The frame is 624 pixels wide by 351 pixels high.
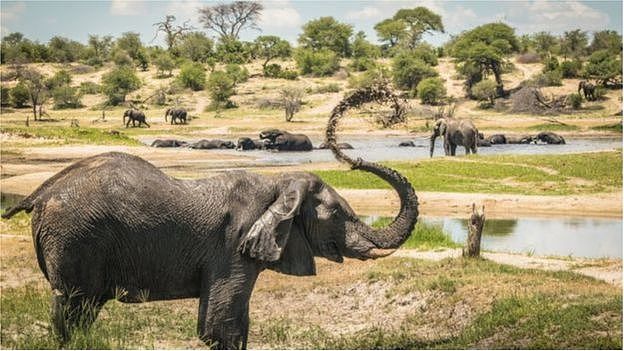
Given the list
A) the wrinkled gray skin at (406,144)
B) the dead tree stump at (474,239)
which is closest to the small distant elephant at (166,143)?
the wrinkled gray skin at (406,144)

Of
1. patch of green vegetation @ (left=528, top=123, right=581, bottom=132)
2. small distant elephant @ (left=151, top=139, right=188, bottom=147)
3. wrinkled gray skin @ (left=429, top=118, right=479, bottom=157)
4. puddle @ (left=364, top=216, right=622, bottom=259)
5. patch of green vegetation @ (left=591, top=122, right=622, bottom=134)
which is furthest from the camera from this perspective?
patch of green vegetation @ (left=528, top=123, right=581, bottom=132)

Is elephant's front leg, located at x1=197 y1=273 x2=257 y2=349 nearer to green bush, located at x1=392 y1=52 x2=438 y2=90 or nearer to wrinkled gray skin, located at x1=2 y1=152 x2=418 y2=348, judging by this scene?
wrinkled gray skin, located at x1=2 y1=152 x2=418 y2=348

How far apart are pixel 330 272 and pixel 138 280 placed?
643cm

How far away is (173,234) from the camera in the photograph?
7.07m

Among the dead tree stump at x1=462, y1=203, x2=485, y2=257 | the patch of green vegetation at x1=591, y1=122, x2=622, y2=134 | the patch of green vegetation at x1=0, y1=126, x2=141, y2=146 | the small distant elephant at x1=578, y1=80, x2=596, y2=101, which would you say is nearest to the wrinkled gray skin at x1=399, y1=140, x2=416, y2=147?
the patch of green vegetation at x1=591, y1=122, x2=622, y2=134

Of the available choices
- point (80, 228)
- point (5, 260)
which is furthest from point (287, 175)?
point (5, 260)

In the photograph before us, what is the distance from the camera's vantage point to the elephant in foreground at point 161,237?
22.5 ft

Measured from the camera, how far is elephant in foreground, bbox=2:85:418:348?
6863mm

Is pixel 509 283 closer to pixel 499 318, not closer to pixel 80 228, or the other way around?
pixel 499 318

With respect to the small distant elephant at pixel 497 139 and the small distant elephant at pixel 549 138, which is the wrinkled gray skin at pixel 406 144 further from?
the small distant elephant at pixel 549 138

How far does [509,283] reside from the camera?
36.9 feet

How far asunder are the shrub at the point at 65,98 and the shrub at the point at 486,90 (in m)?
27.9

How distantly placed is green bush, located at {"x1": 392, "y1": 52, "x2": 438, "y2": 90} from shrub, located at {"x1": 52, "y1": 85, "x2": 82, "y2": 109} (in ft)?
76.3

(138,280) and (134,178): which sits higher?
(134,178)
